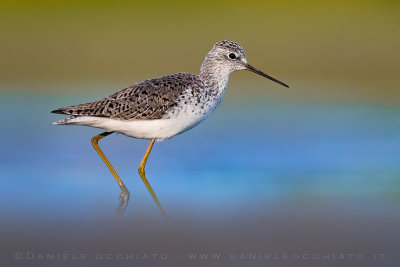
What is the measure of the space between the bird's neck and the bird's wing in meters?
0.20

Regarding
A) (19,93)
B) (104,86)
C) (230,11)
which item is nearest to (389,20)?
(230,11)

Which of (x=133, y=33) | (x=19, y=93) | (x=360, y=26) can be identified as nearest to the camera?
(x=19, y=93)

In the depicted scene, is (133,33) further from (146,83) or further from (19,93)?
(146,83)

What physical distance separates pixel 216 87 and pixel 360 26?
12.1 m

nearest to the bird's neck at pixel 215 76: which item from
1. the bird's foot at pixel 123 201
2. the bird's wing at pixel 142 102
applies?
the bird's wing at pixel 142 102

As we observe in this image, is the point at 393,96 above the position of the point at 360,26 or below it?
below

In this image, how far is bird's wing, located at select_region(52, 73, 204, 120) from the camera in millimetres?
8289

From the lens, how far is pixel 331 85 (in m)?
15.7

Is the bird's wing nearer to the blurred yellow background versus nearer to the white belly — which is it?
the white belly

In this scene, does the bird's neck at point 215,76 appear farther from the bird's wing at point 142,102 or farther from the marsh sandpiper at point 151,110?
the bird's wing at point 142,102

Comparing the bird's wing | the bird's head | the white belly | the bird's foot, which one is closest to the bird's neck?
the bird's head

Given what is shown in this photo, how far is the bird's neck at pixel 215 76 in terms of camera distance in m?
8.79

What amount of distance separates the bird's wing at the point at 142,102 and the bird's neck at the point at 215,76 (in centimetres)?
20

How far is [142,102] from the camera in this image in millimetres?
8461
